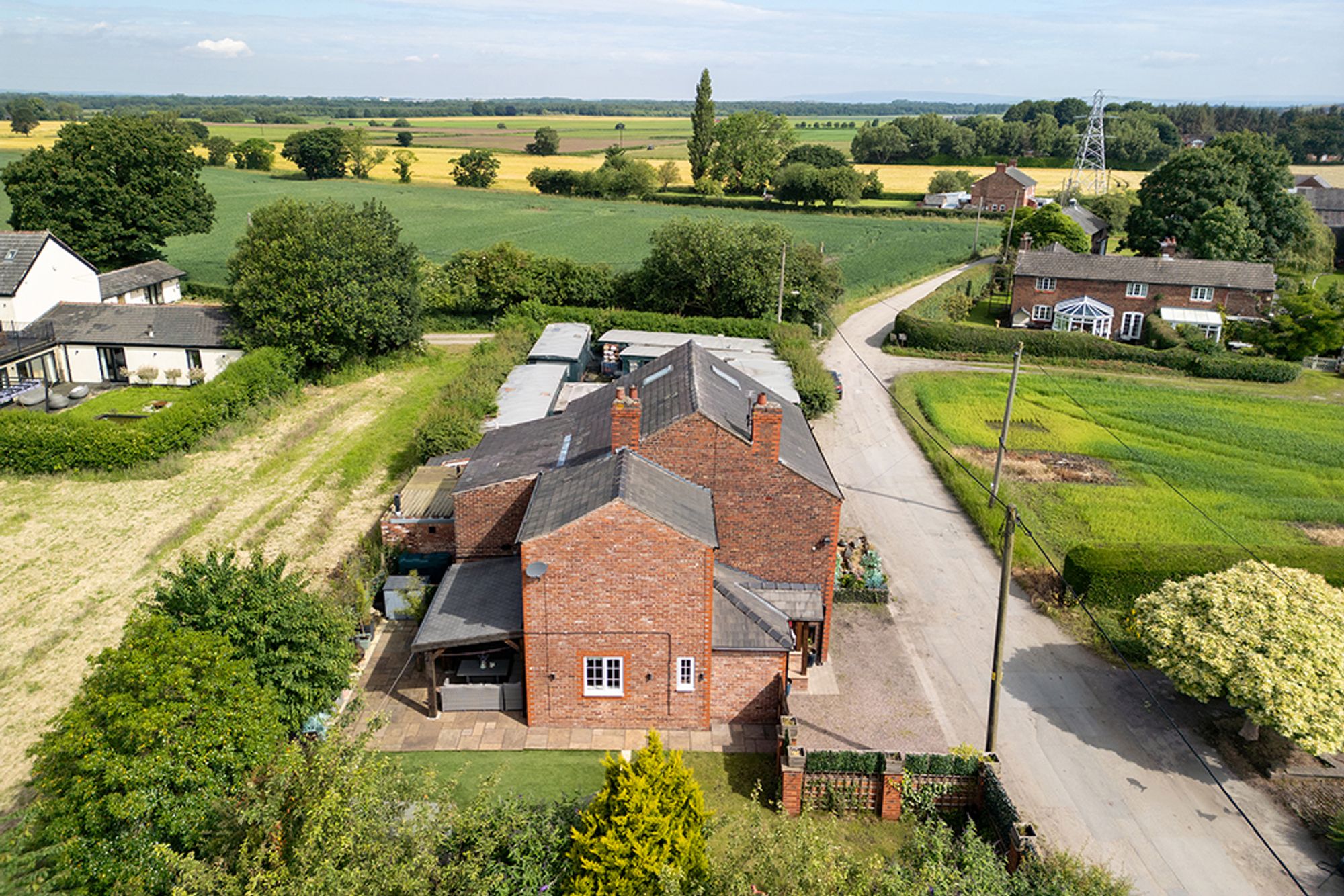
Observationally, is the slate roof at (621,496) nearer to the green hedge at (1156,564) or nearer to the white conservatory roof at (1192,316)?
the green hedge at (1156,564)

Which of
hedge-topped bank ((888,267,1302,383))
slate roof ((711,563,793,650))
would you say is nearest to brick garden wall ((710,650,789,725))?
slate roof ((711,563,793,650))

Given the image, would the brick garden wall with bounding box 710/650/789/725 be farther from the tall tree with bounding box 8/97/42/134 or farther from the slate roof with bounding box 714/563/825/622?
the tall tree with bounding box 8/97/42/134

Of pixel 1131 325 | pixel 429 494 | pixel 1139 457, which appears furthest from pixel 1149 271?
pixel 429 494

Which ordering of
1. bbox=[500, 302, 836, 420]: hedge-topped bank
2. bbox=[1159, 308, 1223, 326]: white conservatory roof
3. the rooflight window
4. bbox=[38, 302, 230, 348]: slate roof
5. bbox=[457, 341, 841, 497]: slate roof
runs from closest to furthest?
1. bbox=[457, 341, 841, 497]: slate roof
2. the rooflight window
3. bbox=[38, 302, 230, 348]: slate roof
4. bbox=[500, 302, 836, 420]: hedge-topped bank
5. bbox=[1159, 308, 1223, 326]: white conservatory roof

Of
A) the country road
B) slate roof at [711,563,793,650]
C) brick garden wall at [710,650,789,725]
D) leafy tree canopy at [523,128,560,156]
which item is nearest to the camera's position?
the country road

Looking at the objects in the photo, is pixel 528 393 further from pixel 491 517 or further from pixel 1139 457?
pixel 1139 457
